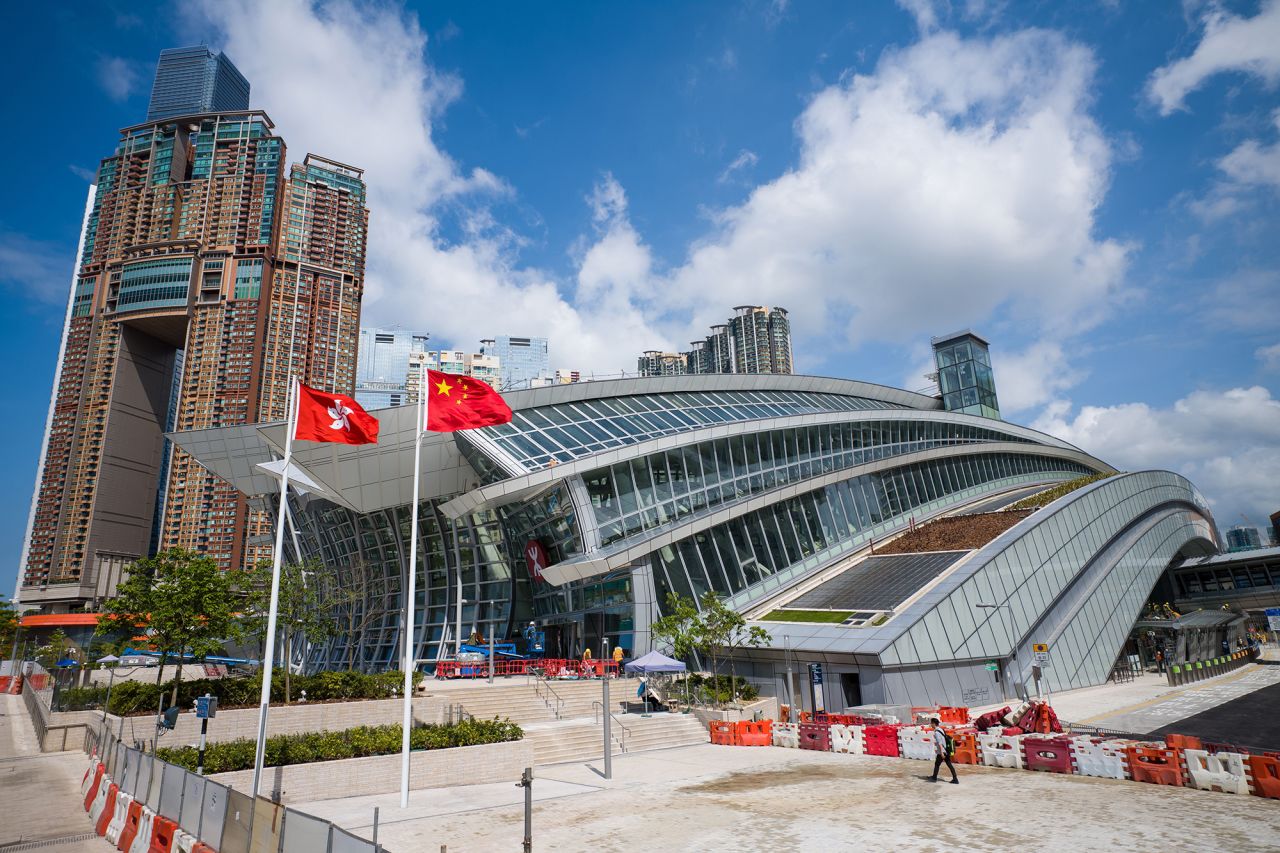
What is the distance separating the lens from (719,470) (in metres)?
41.0

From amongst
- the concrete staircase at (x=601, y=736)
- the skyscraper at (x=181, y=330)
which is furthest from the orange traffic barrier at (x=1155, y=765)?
the skyscraper at (x=181, y=330)

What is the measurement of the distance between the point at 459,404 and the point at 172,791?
1127 cm

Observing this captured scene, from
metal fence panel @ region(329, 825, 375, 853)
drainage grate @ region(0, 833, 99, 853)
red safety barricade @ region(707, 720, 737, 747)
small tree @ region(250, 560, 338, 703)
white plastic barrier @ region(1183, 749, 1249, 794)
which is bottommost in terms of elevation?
red safety barricade @ region(707, 720, 737, 747)

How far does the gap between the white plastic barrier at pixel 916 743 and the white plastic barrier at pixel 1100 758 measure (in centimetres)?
368

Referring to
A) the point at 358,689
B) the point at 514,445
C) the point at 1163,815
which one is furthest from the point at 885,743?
the point at 514,445

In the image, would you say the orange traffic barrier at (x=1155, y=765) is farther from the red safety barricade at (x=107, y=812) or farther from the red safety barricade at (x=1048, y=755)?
the red safety barricade at (x=107, y=812)

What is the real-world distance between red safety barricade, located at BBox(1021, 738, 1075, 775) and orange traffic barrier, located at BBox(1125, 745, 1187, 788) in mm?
1405

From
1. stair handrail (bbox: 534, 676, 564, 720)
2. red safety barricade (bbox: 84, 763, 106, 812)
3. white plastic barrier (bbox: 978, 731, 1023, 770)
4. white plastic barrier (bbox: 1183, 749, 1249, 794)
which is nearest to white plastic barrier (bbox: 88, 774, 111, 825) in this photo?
red safety barricade (bbox: 84, 763, 106, 812)

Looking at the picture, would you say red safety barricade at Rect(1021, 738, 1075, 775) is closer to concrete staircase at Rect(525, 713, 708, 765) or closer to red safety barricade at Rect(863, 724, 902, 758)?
red safety barricade at Rect(863, 724, 902, 758)

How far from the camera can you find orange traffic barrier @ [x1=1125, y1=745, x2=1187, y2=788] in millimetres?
15297

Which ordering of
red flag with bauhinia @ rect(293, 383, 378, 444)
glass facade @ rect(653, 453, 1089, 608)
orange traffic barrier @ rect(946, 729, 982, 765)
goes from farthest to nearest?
glass facade @ rect(653, 453, 1089, 608) < orange traffic barrier @ rect(946, 729, 982, 765) < red flag with bauhinia @ rect(293, 383, 378, 444)

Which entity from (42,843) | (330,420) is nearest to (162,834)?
(42,843)

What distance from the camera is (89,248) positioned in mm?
133000

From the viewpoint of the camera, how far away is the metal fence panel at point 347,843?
735cm
